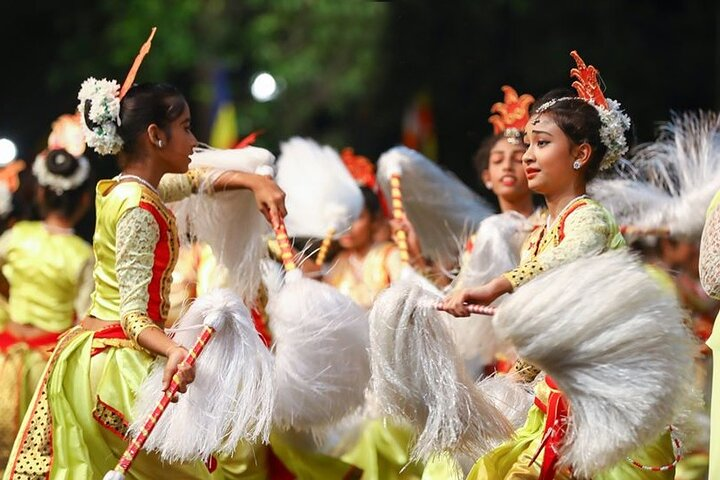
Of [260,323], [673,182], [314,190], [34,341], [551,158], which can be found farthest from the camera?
[314,190]

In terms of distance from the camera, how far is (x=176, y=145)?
5.01m

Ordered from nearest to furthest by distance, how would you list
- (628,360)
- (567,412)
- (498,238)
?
(628,360) < (567,412) < (498,238)

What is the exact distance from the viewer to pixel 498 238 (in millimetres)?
6320

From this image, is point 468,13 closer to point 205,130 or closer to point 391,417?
point 205,130

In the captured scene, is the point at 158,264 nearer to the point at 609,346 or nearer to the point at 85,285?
the point at 609,346

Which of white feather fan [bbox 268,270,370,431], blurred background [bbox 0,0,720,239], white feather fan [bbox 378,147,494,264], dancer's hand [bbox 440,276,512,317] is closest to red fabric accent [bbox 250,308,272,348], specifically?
white feather fan [bbox 268,270,370,431]

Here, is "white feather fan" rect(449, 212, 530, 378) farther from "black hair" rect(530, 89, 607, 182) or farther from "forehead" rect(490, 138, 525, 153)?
"black hair" rect(530, 89, 607, 182)

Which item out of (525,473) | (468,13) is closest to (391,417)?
(525,473)

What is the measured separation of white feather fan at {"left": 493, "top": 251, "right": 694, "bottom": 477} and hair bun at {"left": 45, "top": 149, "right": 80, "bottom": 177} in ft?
11.8

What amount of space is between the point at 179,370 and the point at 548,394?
1079 mm

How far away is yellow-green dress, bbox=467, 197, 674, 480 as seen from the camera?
175 inches

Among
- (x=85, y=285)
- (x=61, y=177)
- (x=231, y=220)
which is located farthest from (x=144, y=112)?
(x=61, y=177)

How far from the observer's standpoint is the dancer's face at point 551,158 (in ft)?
15.6

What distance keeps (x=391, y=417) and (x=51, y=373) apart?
109 cm
